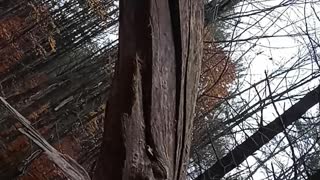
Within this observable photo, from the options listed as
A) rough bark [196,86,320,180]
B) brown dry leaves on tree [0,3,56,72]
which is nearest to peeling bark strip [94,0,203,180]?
rough bark [196,86,320,180]

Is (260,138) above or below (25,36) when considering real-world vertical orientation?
below

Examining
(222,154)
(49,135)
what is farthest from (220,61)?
(49,135)

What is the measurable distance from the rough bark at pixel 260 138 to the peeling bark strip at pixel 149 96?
4.57 feet

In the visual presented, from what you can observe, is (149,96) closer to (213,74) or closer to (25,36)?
(213,74)

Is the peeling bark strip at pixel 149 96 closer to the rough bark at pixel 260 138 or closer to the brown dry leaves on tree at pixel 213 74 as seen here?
the rough bark at pixel 260 138

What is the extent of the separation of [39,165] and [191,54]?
373 centimetres

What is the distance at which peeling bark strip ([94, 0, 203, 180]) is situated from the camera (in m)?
0.80

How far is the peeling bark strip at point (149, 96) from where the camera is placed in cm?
80

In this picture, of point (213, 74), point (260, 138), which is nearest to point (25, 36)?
point (213, 74)

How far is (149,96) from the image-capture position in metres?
0.81

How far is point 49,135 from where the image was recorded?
4.49m

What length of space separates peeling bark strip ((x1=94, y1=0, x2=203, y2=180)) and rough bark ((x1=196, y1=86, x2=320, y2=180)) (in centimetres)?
139

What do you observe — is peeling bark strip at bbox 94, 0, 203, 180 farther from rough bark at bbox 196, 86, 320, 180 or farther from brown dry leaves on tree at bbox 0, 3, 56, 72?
brown dry leaves on tree at bbox 0, 3, 56, 72

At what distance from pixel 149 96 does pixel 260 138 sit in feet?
5.72
